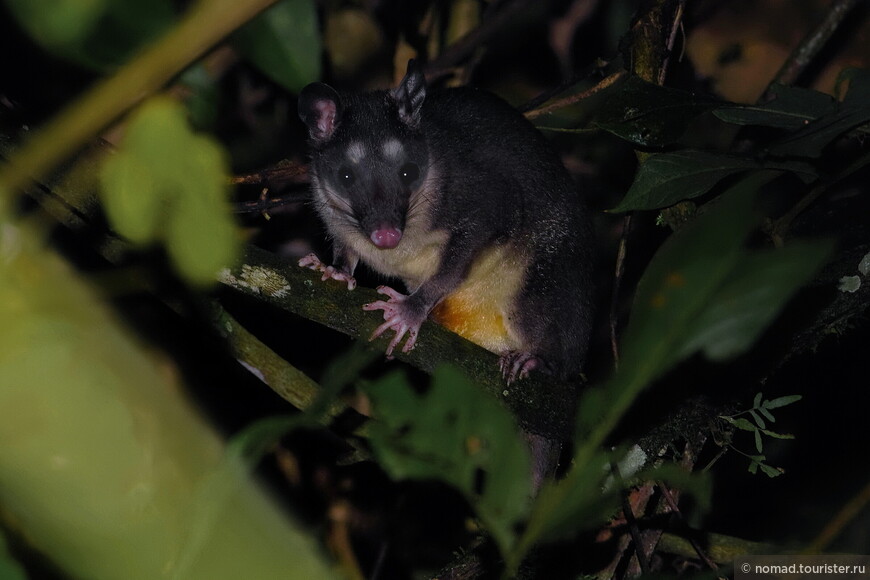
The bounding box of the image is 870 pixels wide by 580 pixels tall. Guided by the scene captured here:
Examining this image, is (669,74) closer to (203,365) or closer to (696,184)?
(696,184)

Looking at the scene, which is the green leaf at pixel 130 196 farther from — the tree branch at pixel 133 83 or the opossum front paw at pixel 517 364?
the opossum front paw at pixel 517 364

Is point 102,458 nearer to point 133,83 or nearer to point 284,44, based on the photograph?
point 133,83

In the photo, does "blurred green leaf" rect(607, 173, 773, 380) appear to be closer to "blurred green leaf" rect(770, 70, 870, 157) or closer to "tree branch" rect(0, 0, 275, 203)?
"tree branch" rect(0, 0, 275, 203)

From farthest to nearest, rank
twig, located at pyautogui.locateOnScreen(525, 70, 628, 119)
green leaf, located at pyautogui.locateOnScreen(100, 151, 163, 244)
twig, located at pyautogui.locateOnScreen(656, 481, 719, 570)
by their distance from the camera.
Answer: twig, located at pyautogui.locateOnScreen(525, 70, 628, 119) < twig, located at pyautogui.locateOnScreen(656, 481, 719, 570) < green leaf, located at pyautogui.locateOnScreen(100, 151, 163, 244)

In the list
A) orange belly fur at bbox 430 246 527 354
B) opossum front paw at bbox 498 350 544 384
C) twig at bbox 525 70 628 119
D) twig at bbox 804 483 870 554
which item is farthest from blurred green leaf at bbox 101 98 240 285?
twig at bbox 525 70 628 119

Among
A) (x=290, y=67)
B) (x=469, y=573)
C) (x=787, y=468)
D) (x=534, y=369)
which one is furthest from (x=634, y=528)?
(x=290, y=67)

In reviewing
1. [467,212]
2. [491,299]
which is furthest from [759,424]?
[467,212]
